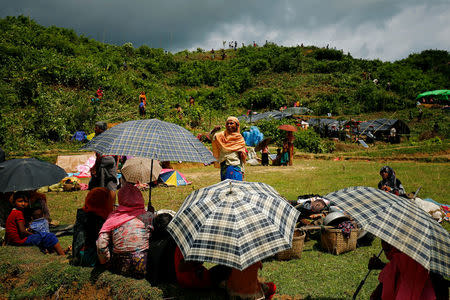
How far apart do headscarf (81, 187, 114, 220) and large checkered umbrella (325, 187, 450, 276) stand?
277cm

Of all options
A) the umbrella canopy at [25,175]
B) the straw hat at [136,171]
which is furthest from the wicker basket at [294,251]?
the umbrella canopy at [25,175]

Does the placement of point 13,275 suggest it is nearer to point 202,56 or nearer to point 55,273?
point 55,273

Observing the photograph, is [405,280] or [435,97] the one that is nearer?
[405,280]

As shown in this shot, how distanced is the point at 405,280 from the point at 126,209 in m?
2.82

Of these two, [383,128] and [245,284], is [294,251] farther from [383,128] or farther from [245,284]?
[383,128]

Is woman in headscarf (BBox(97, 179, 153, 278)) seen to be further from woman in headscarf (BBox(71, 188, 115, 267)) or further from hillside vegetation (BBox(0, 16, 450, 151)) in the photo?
hillside vegetation (BBox(0, 16, 450, 151))

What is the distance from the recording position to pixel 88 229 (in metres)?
3.59

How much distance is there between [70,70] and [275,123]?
15.9 metres

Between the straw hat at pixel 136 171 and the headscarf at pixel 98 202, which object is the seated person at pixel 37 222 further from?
the straw hat at pixel 136 171

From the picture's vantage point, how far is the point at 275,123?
21.8 meters

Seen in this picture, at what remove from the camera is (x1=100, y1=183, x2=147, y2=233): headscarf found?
10.3ft

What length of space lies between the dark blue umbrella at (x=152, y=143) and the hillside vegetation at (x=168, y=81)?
12494mm

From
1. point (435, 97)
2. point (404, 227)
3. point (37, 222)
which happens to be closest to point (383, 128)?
point (435, 97)

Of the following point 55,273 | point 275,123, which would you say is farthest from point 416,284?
point 275,123
